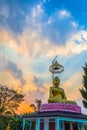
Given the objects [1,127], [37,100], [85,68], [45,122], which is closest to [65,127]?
[45,122]

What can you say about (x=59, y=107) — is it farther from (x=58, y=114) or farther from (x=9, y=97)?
Result: (x=9, y=97)

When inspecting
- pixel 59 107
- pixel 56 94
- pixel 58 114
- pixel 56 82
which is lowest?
pixel 58 114

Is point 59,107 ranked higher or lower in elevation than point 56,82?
lower

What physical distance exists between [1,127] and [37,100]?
1381 cm

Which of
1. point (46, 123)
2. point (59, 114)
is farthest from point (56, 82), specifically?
point (59, 114)

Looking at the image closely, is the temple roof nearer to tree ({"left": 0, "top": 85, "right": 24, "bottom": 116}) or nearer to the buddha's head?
the buddha's head

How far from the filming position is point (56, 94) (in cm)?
2509

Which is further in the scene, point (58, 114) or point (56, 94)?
point (56, 94)

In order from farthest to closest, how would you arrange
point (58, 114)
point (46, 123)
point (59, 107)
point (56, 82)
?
point (56, 82)
point (46, 123)
point (59, 107)
point (58, 114)

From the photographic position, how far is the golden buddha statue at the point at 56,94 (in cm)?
2405

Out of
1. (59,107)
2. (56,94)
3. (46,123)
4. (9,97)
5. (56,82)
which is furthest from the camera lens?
(9,97)

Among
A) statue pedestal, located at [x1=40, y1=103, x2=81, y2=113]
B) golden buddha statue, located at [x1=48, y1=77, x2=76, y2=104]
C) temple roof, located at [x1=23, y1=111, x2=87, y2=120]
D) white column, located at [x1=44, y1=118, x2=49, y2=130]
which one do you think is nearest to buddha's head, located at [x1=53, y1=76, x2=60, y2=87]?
golden buddha statue, located at [x1=48, y1=77, x2=76, y2=104]

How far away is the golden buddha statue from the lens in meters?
24.0

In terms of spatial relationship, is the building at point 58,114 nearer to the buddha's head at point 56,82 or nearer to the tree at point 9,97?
the buddha's head at point 56,82
